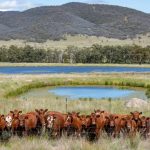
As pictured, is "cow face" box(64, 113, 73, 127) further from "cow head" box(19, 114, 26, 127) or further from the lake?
the lake

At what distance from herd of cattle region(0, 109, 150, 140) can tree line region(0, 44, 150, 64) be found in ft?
390

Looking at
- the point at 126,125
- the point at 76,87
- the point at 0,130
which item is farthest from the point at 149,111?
the point at 76,87

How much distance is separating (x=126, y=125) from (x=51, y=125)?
9.01ft

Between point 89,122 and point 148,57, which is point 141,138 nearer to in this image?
point 89,122

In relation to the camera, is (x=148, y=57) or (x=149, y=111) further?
(x=148, y=57)

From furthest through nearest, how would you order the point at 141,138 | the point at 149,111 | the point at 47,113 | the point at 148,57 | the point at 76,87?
the point at 148,57
the point at 76,87
the point at 149,111
the point at 47,113
the point at 141,138

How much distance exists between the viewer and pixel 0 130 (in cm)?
1686

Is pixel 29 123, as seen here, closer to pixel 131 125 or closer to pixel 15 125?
pixel 15 125

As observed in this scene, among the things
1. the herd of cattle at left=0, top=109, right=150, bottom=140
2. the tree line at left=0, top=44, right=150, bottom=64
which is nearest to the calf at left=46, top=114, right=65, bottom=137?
the herd of cattle at left=0, top=109, right=150, bottom=140

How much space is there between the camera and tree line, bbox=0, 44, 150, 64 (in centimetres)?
13888

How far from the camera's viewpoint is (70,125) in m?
17.2

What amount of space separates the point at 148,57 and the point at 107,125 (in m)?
122

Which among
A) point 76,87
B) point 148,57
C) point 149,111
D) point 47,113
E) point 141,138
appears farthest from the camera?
point 148,57

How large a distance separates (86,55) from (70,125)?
124052 mm
